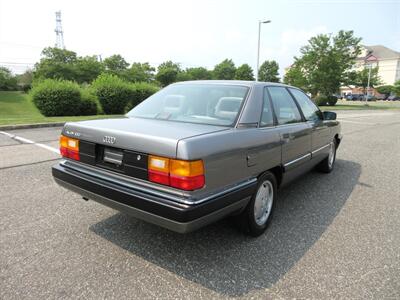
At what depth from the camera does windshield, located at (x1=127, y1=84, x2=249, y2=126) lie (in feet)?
9.40

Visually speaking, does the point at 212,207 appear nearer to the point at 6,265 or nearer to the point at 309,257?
the point at 309,257

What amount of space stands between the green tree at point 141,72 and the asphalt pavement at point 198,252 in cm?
6206

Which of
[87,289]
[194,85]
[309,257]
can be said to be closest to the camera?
[87,289]

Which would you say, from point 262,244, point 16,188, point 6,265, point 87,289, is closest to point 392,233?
point 262,244

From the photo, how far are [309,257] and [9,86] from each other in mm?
74780

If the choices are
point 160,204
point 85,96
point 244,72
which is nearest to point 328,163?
point 160,204

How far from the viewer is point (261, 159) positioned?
2789 millimetres

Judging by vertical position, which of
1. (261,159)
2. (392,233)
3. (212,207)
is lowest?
(392,233)

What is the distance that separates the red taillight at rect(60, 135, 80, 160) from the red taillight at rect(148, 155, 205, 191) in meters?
0.99

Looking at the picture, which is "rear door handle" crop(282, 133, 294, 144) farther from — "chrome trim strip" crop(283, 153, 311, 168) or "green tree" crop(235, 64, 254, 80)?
"green tree" crop(235, 64, 254, 80)

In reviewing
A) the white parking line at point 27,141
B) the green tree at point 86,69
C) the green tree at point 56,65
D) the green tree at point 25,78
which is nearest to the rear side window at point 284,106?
the white parking line at point 27,141

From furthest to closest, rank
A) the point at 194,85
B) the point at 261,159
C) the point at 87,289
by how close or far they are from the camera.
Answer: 1. the point at 194,85
2. the point at 261,159
3. the point at 87,289

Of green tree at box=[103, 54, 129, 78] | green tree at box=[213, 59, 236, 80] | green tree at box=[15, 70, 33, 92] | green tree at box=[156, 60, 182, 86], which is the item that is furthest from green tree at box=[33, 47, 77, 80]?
green tree at box=[213, 59, 236, 80]

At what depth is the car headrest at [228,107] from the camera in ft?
9.27
